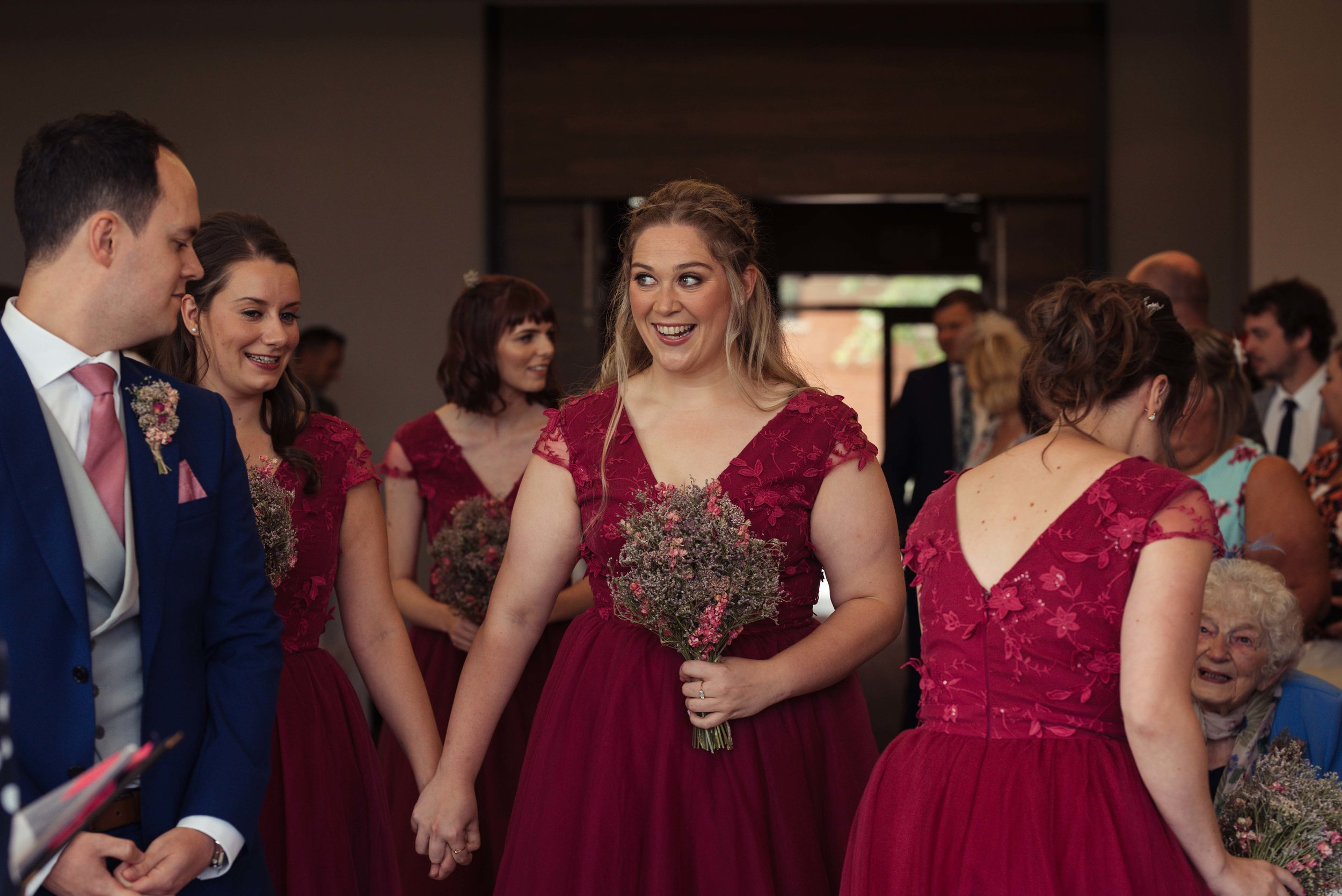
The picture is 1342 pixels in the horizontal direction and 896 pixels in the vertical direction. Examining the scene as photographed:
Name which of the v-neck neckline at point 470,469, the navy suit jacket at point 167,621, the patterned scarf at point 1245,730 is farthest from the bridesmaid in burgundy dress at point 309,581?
Result: the patterned scarf at point 1245,730

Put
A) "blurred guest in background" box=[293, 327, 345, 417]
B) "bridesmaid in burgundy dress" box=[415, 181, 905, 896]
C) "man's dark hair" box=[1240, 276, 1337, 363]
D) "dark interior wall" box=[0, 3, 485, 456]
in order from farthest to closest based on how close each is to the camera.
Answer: "dark interior wall" box=[0, 3, 485, 456] < "blurred guest in background" box=[293, 327, 345, 417] < "man's dark hair" box=[1240, 276, 1337, 363] < "bridesmaid in burgundy dress" box=[415, 181, 905, 896]

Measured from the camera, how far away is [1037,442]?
7.07 feet

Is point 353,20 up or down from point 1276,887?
up

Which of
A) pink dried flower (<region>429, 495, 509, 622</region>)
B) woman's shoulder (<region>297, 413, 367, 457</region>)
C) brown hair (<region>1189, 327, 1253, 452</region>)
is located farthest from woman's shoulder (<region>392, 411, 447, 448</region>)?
brown hair (<region>1189, 327, 1253, 452</region>)

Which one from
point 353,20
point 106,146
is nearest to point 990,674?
point 106,146

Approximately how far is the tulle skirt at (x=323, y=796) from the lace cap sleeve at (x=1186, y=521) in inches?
61.1

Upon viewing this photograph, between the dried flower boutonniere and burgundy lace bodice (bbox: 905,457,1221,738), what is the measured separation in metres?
1.19

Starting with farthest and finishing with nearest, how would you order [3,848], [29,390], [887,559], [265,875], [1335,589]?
[1335,589]
[887,559]
[265,875]
[29,390]
[3,848]

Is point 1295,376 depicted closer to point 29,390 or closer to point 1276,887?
point 1276,887

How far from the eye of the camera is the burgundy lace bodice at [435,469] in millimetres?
3807

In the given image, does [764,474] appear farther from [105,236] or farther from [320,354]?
[320,354]

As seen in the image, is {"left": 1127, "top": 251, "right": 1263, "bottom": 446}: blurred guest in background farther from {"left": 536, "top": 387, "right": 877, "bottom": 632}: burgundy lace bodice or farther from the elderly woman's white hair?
{"left": 536, "top": 387, "right": 877, "bottom": 632}: burgundy lace bodice

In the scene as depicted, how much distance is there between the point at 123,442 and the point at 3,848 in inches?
21.5

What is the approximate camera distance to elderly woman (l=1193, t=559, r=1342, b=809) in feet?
8.61
